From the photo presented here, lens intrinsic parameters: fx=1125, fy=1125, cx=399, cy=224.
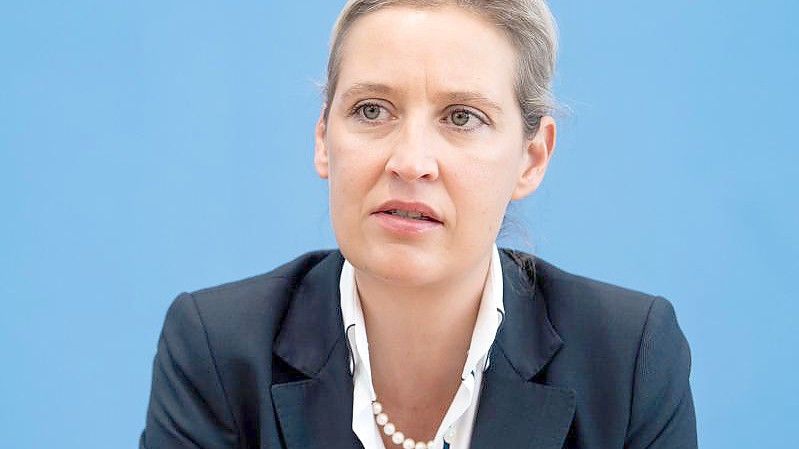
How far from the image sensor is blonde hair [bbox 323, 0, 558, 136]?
1.51 m

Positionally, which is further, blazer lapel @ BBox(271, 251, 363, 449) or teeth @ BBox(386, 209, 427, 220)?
blazer lapel @ BBox(271, 251, 363, 449)

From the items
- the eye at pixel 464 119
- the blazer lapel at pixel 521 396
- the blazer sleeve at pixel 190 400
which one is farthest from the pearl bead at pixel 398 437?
the eye at pixel 464 119

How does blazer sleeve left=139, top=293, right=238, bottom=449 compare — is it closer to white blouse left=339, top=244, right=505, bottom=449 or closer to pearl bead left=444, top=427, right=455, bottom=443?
white blouse left=339, top=244, right=505, bottom=449

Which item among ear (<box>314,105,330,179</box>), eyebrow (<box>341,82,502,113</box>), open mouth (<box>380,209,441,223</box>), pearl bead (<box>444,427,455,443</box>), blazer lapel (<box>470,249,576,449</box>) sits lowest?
pearl bead (<box>444,427,455,443</box>)

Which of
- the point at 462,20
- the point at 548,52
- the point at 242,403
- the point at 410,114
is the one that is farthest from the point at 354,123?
the point at 242,403

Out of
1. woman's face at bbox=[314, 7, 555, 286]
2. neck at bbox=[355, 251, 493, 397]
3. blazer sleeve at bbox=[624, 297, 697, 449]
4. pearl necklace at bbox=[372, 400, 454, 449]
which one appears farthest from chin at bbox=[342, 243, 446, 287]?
blazer sleeve at bbox=[624, 297, 697, 449]

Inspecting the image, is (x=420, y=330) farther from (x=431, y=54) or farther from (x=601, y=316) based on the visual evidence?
(x=431, y=54)

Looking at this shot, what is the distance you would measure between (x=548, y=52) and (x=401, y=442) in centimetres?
61

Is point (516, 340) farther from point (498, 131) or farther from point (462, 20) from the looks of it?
point (462, 20)

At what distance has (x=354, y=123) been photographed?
1.51 m

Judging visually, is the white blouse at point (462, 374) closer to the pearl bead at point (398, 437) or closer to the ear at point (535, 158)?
the pearl bead at point (398, 437)

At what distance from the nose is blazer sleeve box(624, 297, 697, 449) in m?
0.46

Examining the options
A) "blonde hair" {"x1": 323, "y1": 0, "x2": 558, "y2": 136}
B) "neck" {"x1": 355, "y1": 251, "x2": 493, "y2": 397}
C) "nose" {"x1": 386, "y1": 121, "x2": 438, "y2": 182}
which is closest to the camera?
"nose" {"x1": 386, "y1": 121, "x2": 438, "y2": 182}

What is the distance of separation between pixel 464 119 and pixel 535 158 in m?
0.21
